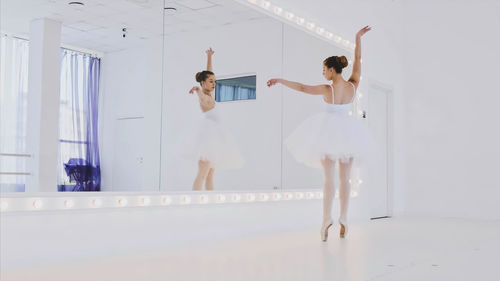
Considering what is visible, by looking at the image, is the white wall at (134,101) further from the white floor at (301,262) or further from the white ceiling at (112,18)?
the white floor at (301,262)

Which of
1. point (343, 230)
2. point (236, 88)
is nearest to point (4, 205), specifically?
point (236, 88)

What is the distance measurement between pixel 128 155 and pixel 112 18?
2.93 ft

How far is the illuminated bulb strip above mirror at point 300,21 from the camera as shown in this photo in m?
4.78

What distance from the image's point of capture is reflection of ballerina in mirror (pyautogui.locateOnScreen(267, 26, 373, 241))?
428cm

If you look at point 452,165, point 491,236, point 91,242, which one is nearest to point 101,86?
point 91,242

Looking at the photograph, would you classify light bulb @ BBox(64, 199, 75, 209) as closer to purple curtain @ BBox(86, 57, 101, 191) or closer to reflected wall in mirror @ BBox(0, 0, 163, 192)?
reflected wall in mirror @ BBox(0, 0, 163, 192)

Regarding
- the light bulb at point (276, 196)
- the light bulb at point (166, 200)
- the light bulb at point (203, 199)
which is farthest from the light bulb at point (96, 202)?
the light bulb at point (276, 196)

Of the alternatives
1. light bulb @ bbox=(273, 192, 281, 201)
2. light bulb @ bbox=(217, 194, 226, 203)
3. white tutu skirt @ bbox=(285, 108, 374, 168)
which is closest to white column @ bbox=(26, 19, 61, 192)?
light bulb @ bbox=(217, 194, 226, 203)

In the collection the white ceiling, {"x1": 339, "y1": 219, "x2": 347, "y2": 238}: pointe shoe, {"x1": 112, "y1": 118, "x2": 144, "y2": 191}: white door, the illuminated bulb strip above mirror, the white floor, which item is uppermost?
the illuminated bulb strip above mirror

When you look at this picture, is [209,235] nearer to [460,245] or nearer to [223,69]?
[223,69]

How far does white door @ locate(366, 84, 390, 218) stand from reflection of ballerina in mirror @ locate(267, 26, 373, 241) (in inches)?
96.3

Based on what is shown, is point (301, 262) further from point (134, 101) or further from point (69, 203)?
point (134, 101)

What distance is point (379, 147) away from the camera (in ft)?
23.7

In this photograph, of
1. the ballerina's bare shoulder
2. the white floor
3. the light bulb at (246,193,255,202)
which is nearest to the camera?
the white floor
